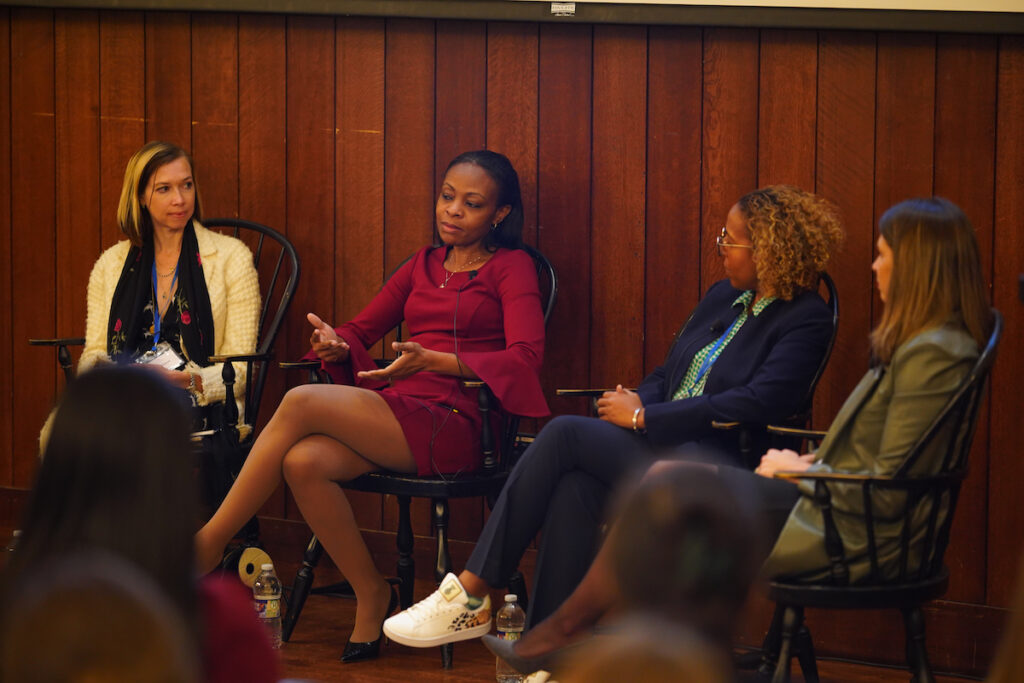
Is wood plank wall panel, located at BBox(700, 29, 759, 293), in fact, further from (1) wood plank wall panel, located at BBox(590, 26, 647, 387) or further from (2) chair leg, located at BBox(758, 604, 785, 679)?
(2) chair leg, located at BBox(758, 604, 785, 679)

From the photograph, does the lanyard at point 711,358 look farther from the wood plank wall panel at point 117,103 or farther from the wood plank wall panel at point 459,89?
the wood plank wall panel at point 117,103

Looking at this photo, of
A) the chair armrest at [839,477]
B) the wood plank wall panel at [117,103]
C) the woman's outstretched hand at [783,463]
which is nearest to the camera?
the chair armrest at [839,477]

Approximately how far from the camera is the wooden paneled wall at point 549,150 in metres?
3.09

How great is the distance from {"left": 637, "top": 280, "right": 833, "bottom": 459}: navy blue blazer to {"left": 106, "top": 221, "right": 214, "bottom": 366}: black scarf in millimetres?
1460

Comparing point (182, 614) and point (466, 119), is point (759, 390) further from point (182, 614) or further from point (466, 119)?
point (182, 614)

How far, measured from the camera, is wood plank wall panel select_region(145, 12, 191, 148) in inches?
155

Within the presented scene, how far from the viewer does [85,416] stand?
3.50 feet

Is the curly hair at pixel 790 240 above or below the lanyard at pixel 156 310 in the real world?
above

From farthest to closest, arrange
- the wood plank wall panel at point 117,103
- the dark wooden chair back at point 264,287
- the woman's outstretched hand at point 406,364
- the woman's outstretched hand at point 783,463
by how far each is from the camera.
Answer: the wood plank wall panel at point 117,103 < the dark wooden chair back at point 264,287 < the woman's outstretched hand at point 406,364 < the woman's outstretched hand at point 783,463

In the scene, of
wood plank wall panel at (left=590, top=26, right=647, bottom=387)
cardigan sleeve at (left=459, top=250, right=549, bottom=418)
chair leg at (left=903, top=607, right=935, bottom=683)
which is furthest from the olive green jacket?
wood plank wall panel at (left=590, top=26, right=647, bottom=387)

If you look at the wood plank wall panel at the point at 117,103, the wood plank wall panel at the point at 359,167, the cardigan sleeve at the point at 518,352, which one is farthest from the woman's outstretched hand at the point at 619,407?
the wood plank wall panel at the point at 117,103

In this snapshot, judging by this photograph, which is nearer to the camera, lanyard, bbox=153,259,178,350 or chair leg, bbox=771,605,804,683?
chair leg, bbox=771,605,804,683

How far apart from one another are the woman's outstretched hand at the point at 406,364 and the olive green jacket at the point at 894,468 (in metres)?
1.13

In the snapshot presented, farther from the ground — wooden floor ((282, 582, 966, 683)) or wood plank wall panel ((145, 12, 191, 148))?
wood plank wall panel ((145, 12, 191, 148))
